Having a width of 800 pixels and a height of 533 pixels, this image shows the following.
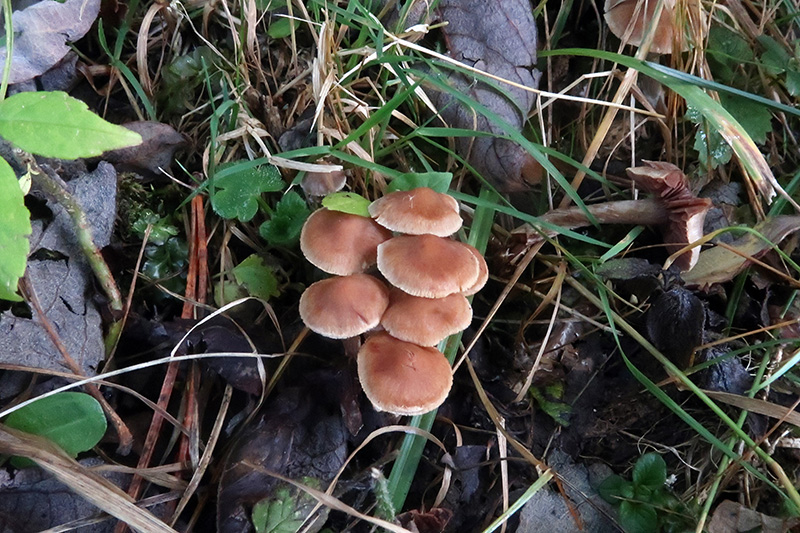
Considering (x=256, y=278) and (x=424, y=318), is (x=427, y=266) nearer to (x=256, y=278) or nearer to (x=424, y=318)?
(x=424, y=318)

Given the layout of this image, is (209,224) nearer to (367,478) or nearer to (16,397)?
(16,397)

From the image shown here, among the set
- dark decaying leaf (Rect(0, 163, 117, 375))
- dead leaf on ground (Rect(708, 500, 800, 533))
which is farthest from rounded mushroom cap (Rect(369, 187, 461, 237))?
dead leaf on ground (Rect(708, 500, 800, 533))

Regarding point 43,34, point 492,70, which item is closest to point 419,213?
point 492,70

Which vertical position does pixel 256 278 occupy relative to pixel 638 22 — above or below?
below

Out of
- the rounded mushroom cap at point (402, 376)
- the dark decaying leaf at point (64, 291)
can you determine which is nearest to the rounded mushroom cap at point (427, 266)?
the rounded mushroom cap at point (402, 376)

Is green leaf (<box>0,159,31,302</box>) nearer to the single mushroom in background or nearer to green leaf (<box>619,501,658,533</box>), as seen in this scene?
the single mushroom in background

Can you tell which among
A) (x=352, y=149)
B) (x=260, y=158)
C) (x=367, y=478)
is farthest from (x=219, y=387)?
(x=352, y=149)
